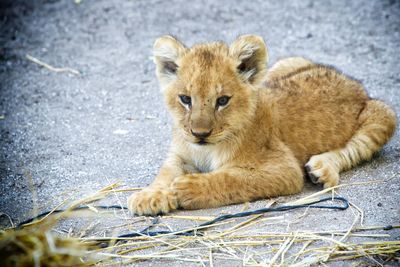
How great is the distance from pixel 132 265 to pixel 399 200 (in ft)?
6.86

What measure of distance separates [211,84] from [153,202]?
0.98 m

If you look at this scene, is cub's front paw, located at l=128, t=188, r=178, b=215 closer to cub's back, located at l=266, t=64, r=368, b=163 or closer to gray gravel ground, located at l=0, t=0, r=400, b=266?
gray gravel ground, located at l=0, t=0, r=400, b=266

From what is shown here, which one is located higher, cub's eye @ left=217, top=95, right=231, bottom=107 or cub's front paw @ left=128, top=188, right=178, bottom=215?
cub's eye @ left=217, top=95, right=231, bottom=107

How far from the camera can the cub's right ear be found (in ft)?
17.6

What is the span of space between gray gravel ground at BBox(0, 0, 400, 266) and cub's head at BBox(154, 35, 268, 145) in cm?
64

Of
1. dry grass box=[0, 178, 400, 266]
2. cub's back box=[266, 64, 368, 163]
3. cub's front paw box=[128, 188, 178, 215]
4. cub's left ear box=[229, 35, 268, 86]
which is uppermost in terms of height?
cub's left ear box=[229, 35, 268, 86]

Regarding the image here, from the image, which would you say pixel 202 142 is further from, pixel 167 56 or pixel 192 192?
pixel 167 56

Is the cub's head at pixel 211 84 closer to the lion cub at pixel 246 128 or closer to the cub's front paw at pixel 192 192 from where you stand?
the lion cub at pixel 246 128

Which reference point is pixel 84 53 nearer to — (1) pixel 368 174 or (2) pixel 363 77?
(2) pixel 363 77

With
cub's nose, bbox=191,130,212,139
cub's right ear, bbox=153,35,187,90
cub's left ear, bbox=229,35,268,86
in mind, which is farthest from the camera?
cub's right ear, bbox=153,35,187,90

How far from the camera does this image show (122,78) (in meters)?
8.37

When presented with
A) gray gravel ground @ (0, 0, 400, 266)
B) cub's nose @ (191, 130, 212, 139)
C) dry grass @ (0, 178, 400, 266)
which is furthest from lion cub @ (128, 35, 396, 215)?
dry grass @ (0, 178, 400, 266)

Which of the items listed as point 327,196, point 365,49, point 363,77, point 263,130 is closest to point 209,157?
point 263,130

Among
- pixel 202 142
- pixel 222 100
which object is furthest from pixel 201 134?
pixel 222 100
